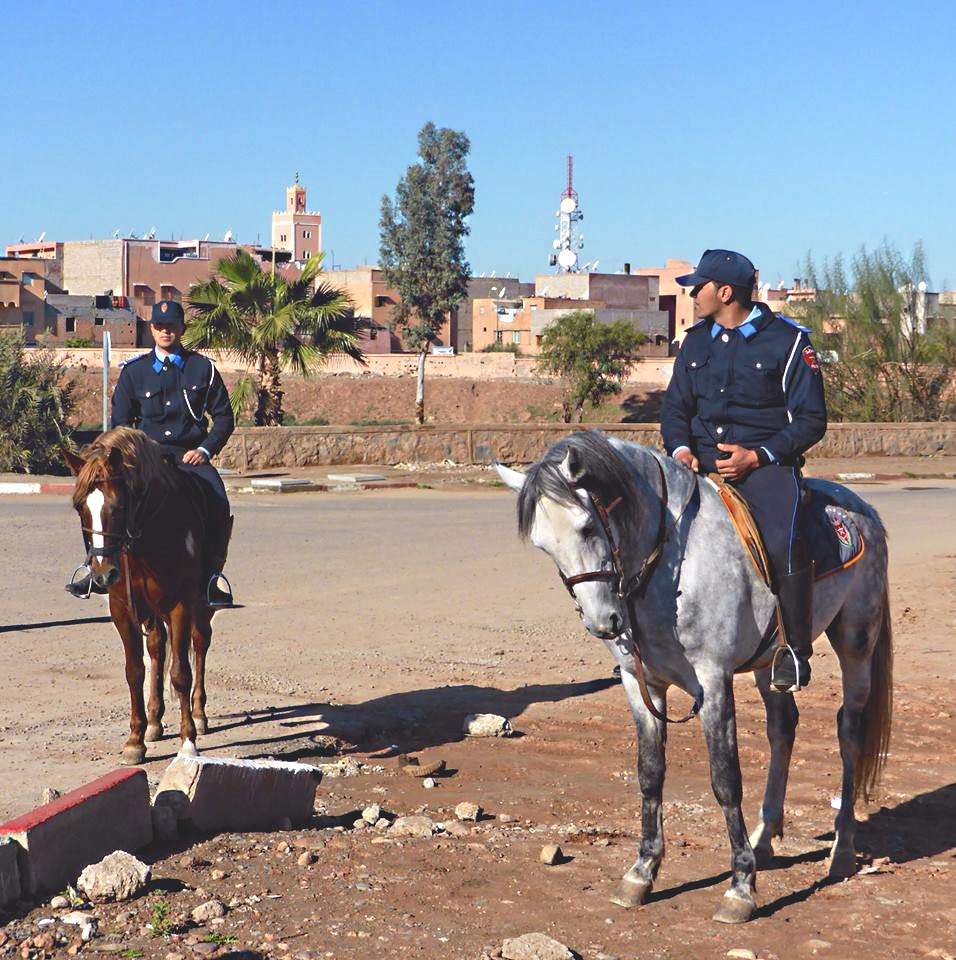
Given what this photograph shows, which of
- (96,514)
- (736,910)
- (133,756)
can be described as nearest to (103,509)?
(96,514)

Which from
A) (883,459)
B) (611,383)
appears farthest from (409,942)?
(611,383)

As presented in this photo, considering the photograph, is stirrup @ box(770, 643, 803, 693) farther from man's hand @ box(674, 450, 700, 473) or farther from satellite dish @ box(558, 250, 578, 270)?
satellite dish @ box(558, 250, 578, 270)

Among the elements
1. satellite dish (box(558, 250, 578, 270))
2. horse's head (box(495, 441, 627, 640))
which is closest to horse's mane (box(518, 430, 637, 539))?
horse's head (box(495, 441, 627, 640))

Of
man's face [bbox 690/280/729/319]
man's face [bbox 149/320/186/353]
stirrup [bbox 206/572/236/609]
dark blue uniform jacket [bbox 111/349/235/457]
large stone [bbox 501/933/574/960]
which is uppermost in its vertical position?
man's face [bbox 690/280/729/319]

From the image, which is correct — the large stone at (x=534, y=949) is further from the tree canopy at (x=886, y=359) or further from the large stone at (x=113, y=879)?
the tree canopy at (x=886, y=359)

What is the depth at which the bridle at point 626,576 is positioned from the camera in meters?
4.88

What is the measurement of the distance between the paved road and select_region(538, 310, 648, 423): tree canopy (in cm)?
4135

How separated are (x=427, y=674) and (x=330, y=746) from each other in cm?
206

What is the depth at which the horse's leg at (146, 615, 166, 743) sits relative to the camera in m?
8.05

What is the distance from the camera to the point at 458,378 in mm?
75312

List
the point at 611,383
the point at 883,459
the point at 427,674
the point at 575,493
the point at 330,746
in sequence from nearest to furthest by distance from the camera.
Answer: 1. the point at 575,493
2. the point at 330,746
3. the point at 427,674
4. the point at 883,459
5. the point at 611,383

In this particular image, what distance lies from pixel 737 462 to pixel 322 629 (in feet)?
21.5

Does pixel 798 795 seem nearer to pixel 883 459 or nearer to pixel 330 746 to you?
pixel 330 746

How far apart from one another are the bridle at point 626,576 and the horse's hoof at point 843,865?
3.52ft
